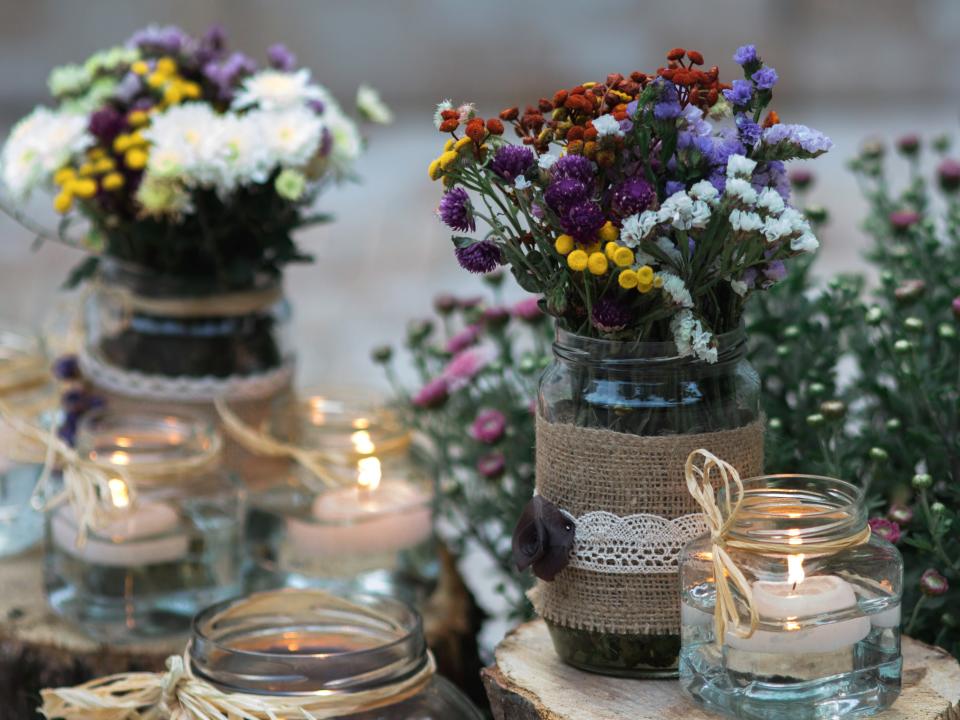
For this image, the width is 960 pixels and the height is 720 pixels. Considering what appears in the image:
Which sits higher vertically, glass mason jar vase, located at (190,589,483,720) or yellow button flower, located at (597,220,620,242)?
yellow button flower, located at (597,220,620,242)

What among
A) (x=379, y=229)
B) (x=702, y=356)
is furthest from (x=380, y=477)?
(x=379, y=229)

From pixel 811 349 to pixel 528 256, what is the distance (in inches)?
24.2

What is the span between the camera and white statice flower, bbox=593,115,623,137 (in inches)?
47.2

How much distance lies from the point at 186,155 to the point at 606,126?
0.79 meters

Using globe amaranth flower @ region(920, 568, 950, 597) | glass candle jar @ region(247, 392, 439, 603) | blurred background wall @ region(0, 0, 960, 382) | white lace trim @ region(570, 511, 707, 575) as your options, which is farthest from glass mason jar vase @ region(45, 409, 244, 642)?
blurred background wall @ region(0, 0, 960, 382)

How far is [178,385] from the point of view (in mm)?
1933

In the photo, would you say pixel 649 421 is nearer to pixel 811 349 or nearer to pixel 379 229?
pixel 811 349

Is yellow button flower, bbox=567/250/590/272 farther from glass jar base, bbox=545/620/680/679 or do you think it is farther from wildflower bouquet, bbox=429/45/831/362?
glass jar base, bbox=545/620/680/679

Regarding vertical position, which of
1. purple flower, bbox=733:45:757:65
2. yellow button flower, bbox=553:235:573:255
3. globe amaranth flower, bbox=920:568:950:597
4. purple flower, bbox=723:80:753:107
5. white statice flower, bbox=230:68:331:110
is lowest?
globe amaranth flower, bbox=920:568:950:597

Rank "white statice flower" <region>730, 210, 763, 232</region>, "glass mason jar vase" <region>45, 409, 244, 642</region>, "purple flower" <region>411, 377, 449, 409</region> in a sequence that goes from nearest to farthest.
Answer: "white statice flower" <region>730, 210, 763, 232</region> → "glass mason jar vase" <region>45, 409, 244, 642</region> → "purple flower" <region>411, 377, 449, 409</region>

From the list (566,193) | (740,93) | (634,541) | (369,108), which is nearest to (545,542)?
(634,541)

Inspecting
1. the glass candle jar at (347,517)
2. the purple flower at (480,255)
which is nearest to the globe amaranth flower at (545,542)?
the purple flower at (480,255)

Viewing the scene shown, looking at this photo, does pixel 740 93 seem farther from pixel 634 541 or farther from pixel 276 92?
pixel 276 92

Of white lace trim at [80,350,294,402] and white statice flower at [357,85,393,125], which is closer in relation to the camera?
white lace trim at [80,350,294,402]
